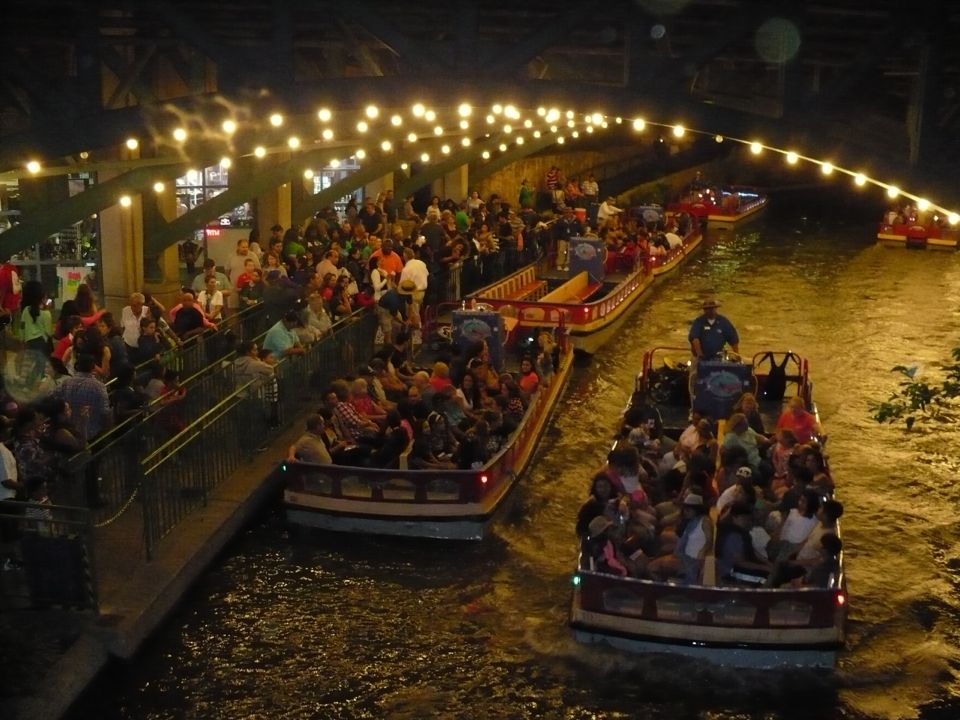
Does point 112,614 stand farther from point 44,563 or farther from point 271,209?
point 271,209

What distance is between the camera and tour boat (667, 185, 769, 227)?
4359cm

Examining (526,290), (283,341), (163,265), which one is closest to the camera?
(283,341)

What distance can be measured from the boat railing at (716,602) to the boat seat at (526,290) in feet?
45.5

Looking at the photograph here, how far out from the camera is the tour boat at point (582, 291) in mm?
22578

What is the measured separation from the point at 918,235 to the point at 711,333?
2398cm

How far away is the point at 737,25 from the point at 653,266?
850 inches

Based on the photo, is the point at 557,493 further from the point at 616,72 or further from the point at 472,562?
the point at 616,72

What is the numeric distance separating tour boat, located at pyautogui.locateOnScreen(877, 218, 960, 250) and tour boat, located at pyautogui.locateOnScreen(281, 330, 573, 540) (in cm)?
2848

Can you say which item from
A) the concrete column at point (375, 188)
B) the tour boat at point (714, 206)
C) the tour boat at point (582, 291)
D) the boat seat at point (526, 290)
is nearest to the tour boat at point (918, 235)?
the tour boat at point (714, 206)

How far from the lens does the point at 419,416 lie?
15.0 metres

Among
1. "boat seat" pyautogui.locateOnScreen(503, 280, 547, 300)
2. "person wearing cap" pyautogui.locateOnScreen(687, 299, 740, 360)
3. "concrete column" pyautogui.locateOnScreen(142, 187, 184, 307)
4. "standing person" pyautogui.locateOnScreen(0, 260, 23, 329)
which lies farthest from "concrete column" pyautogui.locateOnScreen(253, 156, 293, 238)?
"person wearing cap" pyautogui.locateOnScreen(687, 299, 740, 360)

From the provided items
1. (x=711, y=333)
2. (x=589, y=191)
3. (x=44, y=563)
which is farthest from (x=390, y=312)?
(x=589, y=191)

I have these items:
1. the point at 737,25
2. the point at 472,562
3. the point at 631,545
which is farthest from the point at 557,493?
the point at 737,25

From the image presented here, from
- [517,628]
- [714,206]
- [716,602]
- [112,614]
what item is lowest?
[517,628]
